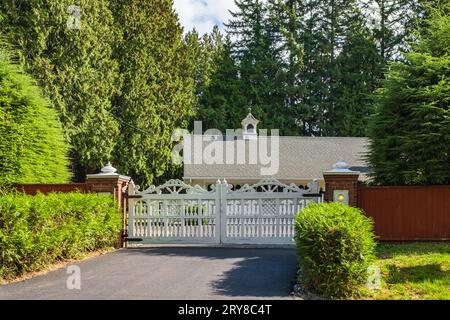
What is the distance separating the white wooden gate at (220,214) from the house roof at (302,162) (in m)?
12.8

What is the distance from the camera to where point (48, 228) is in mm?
9016

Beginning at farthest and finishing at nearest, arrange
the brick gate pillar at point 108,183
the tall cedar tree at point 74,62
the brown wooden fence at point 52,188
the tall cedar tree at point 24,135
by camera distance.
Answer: the tall cedar tree at point 74,62 → the tall cedar tree at point 24,135 → the brown wooden fence at point 52,188 → the brick gate pillar at point 108,183

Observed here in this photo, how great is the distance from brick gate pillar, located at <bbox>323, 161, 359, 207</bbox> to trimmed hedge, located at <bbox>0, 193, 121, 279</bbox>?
5552mm

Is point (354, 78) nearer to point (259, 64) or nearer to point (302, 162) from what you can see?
point (259, 64)

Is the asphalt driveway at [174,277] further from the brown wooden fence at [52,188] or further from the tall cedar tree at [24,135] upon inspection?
the tall cedar tree at [24,135]

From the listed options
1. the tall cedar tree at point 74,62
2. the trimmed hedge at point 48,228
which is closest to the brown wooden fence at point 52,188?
the trimmed hedge at point 48,228

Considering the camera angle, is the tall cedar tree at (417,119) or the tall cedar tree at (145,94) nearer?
the tall cedar tree at (417,119)

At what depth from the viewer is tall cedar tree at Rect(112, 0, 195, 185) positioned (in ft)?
90.0

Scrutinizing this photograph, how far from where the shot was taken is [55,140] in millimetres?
15156

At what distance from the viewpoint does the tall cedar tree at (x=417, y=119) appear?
11750 mm

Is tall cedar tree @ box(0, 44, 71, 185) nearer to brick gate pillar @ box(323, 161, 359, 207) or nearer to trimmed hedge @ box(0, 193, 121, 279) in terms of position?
trimmed hedge @ box(0, 193, 121, 279)

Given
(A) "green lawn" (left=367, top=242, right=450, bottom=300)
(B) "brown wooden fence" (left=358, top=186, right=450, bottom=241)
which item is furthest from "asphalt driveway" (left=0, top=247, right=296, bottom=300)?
(B) "brown wooden fence" (left=358, top=186, right=450, bottom=241)

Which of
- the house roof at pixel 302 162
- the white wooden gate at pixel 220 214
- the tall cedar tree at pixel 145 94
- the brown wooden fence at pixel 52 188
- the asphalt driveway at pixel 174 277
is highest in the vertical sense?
the tall cedar tree at pixel 145 94
